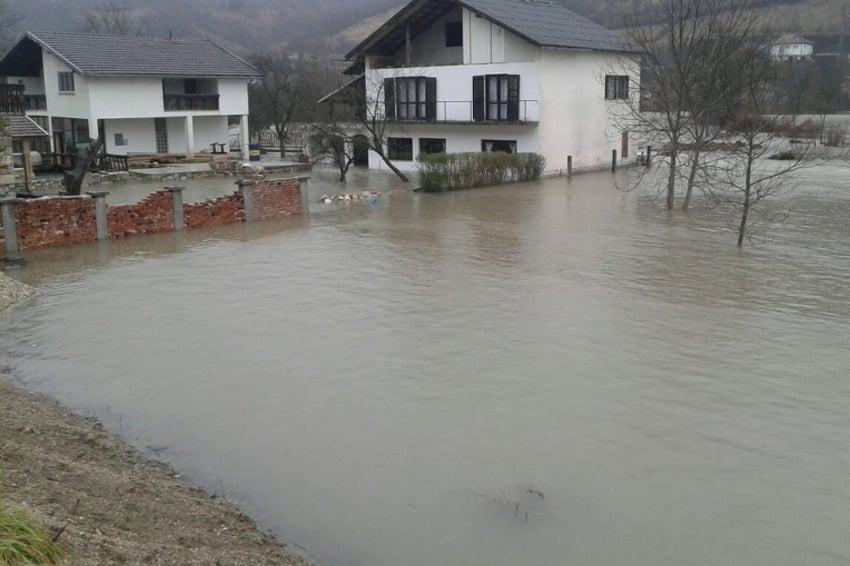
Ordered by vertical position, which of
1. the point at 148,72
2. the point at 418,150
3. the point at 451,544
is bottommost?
the point at 451,544

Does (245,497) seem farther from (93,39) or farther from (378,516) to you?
(93,39)

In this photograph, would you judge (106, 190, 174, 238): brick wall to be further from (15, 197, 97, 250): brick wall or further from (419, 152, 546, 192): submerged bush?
(419, 152, 546, 192): submerged bush

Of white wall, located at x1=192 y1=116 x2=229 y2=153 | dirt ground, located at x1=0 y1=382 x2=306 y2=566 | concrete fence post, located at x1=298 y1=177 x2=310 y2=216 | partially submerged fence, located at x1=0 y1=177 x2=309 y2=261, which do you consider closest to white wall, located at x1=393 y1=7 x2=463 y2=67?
white wall, located at x1=192 y1=116 x2=229 y2=153

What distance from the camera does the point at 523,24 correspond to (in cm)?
3522

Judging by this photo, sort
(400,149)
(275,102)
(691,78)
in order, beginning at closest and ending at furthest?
(691,78) → (400,149) → (275,102)

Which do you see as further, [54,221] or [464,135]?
[464,135]

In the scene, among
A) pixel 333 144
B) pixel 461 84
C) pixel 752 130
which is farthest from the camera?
pixel 461 84

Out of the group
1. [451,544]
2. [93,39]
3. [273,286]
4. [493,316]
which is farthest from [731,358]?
[93,39]

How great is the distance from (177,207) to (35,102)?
27803 millimetres

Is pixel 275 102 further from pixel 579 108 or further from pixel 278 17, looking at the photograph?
pixel 278 17

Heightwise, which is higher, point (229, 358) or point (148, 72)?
point (148, 72)

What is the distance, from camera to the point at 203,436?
8.34m

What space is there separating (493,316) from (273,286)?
422 centimetres

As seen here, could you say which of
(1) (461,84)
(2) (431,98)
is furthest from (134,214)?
(2) (431,98)
